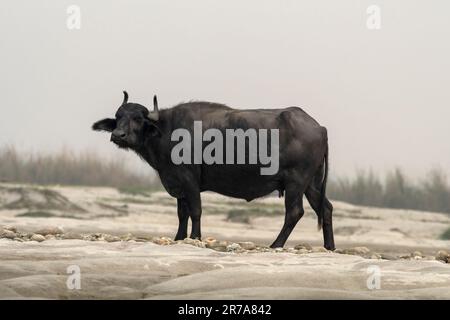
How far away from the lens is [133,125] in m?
12.5

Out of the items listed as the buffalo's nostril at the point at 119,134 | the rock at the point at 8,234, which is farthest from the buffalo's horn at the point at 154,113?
the rock at the point at 8,234

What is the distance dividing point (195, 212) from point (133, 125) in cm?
140

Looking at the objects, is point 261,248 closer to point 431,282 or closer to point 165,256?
point 165,256

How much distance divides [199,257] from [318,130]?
335 cm

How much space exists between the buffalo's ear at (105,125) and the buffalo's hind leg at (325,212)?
2.77 metres

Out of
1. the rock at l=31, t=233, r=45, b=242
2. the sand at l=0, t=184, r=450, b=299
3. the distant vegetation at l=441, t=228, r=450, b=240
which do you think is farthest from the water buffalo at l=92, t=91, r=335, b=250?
the distant vegetation at l=441, t=228, r=450, b=240

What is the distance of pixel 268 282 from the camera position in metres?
8.33

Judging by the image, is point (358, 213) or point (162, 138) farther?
point (358, 213)

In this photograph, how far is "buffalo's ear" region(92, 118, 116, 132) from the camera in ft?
42.9

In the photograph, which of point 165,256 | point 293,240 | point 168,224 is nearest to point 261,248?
point 165,256

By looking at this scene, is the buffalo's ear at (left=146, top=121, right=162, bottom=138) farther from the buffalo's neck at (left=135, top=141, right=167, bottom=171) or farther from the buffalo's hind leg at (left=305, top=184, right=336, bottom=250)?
the buffalo's hind leg at (left=305, top=184, right=336, bottom=250)

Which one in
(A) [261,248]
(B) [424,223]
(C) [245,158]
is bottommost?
(B) [424,223]

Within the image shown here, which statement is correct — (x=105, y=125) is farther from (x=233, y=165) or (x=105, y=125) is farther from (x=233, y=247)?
(x=233, y=247)

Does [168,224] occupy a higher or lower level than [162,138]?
lower
